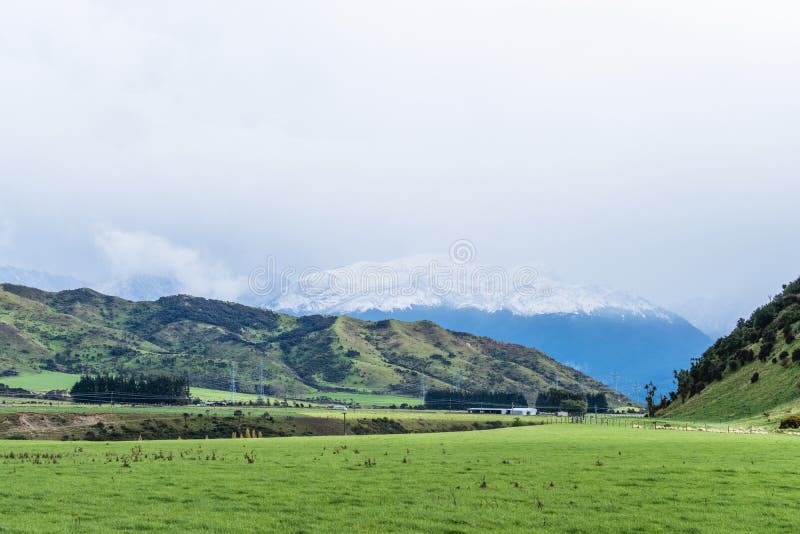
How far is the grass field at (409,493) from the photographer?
28.4 meters

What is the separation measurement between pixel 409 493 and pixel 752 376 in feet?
473

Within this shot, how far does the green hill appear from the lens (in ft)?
454

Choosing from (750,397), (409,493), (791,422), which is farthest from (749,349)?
(409,493)

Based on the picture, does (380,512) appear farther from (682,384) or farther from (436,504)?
(682,384)

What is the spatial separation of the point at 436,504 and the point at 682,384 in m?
180

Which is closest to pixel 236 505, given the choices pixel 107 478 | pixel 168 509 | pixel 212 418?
pixel 168 509

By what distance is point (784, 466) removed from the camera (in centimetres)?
4619

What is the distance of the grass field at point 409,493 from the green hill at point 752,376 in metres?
89.5

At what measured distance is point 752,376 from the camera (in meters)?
157

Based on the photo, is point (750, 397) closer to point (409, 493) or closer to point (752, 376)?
point (752, 376)

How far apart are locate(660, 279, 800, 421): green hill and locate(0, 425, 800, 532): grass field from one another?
89508 mm

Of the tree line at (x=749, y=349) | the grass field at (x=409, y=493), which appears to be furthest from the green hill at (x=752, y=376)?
the grass field at (x=409, y=493)

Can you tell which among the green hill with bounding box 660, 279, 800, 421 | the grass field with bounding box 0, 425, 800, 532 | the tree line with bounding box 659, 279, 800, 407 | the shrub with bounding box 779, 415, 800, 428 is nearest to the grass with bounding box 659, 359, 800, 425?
the green hill with bounding box 660, 279, 800, 421

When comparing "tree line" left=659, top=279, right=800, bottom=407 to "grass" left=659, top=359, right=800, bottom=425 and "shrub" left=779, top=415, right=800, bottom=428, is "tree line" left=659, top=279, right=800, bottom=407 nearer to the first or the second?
"grass" left=659, top=359, right=800, bottom=425
